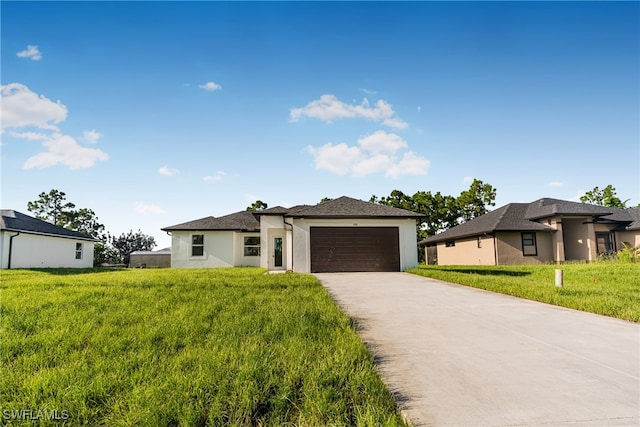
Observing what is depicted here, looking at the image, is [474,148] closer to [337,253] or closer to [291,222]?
[337,253]

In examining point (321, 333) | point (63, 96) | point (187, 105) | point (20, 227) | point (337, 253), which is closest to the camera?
point (321, 333)

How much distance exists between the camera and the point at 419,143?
47.6 feet

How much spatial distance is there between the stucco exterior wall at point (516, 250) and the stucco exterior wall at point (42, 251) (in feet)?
94.8

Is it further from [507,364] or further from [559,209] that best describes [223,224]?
[559,209]

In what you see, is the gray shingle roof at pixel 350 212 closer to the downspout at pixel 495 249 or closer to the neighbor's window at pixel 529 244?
the downspout at pixel 495 249

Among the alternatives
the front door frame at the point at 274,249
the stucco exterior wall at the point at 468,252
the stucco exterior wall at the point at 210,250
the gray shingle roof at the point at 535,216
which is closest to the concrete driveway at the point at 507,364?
the front door frame at the point at 274,249

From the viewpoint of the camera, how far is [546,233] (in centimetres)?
2102

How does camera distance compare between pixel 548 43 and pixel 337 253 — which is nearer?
pixel 548 43

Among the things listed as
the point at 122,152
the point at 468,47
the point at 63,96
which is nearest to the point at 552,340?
the point at 468,47

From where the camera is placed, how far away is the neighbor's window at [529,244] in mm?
20750

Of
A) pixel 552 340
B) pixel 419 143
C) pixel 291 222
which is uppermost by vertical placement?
pixel 419 143

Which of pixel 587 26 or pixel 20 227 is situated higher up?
pixel 587 26

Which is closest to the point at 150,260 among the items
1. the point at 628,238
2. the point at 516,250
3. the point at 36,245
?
the point at 36,245

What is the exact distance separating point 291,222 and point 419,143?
6974 mm
